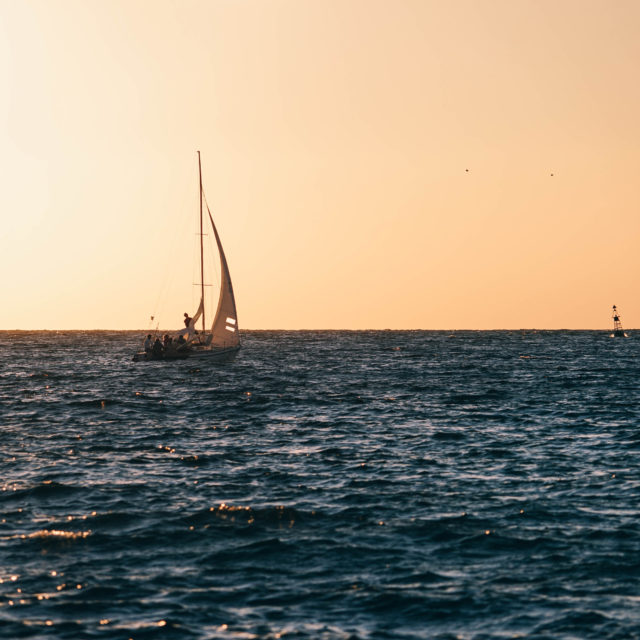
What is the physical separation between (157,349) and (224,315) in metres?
6.65

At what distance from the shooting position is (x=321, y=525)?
17328 millimetres

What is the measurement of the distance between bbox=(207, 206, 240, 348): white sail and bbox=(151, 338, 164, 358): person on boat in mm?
4623

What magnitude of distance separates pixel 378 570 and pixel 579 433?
19.1 metres

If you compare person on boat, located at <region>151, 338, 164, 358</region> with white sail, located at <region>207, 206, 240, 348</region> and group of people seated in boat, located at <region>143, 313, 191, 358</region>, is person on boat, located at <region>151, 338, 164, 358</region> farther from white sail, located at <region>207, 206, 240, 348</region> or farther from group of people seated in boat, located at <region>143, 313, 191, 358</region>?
white sail, located at <region>207, 206, 240, 348</region>

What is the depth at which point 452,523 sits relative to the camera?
56.9 feet

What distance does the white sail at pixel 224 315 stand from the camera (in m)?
69.8

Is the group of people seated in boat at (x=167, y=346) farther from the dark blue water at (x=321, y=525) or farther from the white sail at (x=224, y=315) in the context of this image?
the dark blue water at (x=321, y=525)

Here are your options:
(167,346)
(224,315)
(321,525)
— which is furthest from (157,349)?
(321,525)

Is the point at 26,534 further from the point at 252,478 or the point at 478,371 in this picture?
the point at 478,371

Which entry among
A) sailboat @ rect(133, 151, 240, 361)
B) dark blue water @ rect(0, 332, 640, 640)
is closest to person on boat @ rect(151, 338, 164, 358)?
sailboat @ rect(133, 151, 240, 361)

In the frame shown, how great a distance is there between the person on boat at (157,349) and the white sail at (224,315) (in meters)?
4.62

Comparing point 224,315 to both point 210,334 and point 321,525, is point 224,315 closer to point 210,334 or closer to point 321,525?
point 210,334

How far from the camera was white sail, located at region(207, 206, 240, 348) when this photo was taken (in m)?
69.8

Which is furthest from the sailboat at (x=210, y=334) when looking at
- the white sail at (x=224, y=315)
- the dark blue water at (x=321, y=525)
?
the dark blue water at (x=321, y=525)
